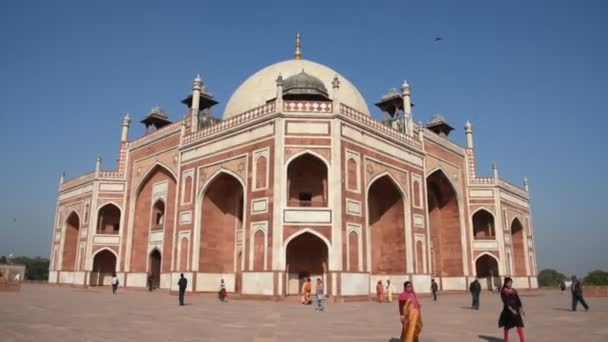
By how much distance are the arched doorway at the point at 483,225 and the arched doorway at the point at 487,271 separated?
5.35 feet

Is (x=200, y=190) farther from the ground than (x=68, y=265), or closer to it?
farther from the ground

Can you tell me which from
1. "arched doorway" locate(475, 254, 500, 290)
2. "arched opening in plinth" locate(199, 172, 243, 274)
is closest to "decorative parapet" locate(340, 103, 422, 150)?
"arched opening in plinth" locate(199, 172, 243, 274)

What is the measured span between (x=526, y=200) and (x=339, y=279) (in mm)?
25147

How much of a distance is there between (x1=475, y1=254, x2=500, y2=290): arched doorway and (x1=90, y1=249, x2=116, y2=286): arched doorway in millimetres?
27186

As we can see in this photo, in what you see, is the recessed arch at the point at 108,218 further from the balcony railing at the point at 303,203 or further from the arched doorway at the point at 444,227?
the arched doorway at the point at 444,227

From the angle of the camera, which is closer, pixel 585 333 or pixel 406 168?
pixel 585 333

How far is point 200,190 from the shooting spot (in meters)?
24.1

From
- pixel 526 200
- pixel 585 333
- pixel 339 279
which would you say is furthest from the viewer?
pixel 526 200

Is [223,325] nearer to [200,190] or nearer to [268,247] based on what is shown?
[268,247]

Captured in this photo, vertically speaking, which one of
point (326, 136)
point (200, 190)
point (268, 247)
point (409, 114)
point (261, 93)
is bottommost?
point (268, 247)

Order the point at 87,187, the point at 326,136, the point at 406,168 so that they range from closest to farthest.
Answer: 1. the point at 326,136
2. the point at 406,168
3. the point at 87,187

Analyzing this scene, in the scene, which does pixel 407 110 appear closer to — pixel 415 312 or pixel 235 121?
pixel 235 121

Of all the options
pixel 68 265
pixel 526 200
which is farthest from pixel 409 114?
pixel 68 265

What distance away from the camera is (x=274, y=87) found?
95.7 feet
